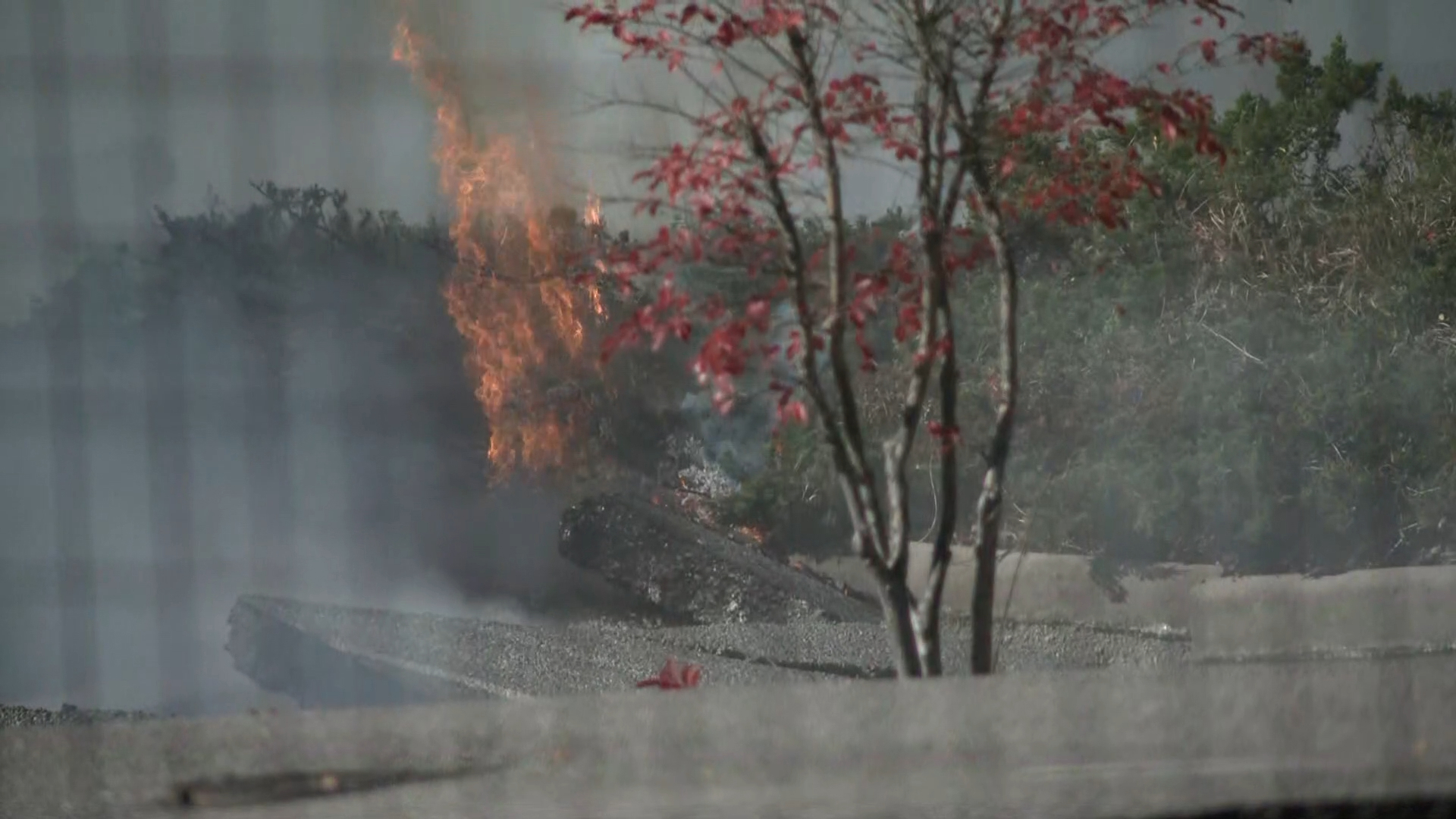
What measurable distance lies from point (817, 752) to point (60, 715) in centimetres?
390

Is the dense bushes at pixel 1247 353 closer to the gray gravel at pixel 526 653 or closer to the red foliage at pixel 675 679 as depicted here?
the gray gravel at pixel 526 653

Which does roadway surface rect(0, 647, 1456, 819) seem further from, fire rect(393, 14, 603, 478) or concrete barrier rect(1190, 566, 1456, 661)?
concrete barrier rect(1190, 566, 1456, 661)

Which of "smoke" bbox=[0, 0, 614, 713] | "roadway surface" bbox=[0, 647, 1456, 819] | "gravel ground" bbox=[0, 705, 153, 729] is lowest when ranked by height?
"gravel ground" bbox=[0, 705, 153, 729]

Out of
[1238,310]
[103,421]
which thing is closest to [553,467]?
Answer: [103,421]

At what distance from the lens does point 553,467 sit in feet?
22.0

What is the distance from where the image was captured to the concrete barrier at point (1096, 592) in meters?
7.07

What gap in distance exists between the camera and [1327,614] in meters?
6.93

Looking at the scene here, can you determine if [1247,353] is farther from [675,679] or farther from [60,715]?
[60,715]

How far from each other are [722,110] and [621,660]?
248cm

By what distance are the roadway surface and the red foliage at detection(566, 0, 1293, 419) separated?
0.97 metres

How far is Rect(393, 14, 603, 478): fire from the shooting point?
650 centimetres

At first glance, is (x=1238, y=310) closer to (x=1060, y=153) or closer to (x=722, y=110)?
(x=1060, y=153)

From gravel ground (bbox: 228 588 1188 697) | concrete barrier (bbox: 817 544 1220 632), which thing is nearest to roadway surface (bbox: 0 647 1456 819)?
gravel ground (bbox: 228 588 1188 697)

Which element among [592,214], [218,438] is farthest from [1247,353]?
[218,438]
